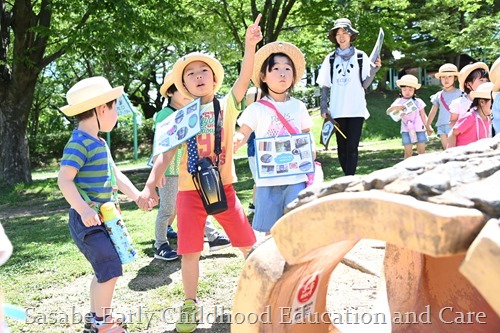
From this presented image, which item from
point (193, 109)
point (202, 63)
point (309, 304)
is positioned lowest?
point (309, 304)

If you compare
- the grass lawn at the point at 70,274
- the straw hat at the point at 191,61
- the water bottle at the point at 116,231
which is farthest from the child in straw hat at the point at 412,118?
the water bottle at the point at 116,231

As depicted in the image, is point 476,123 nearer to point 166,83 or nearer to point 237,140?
point 237,140

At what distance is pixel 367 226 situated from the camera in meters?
1.35

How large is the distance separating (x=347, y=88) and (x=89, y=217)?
3.80 metres

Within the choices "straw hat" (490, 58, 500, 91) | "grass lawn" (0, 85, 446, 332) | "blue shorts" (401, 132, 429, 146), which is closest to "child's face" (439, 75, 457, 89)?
"blue shorts" (401, 132, 429, 146)

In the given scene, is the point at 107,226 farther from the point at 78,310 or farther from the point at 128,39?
the point at 128,39

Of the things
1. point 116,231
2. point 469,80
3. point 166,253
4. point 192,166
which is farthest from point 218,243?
point 469,80

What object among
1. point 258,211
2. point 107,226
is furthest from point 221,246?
point 107,226

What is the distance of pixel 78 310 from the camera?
365cm

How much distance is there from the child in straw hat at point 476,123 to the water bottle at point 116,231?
3407 mm

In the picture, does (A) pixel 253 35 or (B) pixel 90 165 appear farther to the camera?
(A) pixel 253 35

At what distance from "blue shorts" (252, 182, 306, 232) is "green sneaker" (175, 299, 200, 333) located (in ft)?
2.20

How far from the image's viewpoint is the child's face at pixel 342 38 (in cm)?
613

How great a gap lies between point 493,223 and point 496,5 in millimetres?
26589
